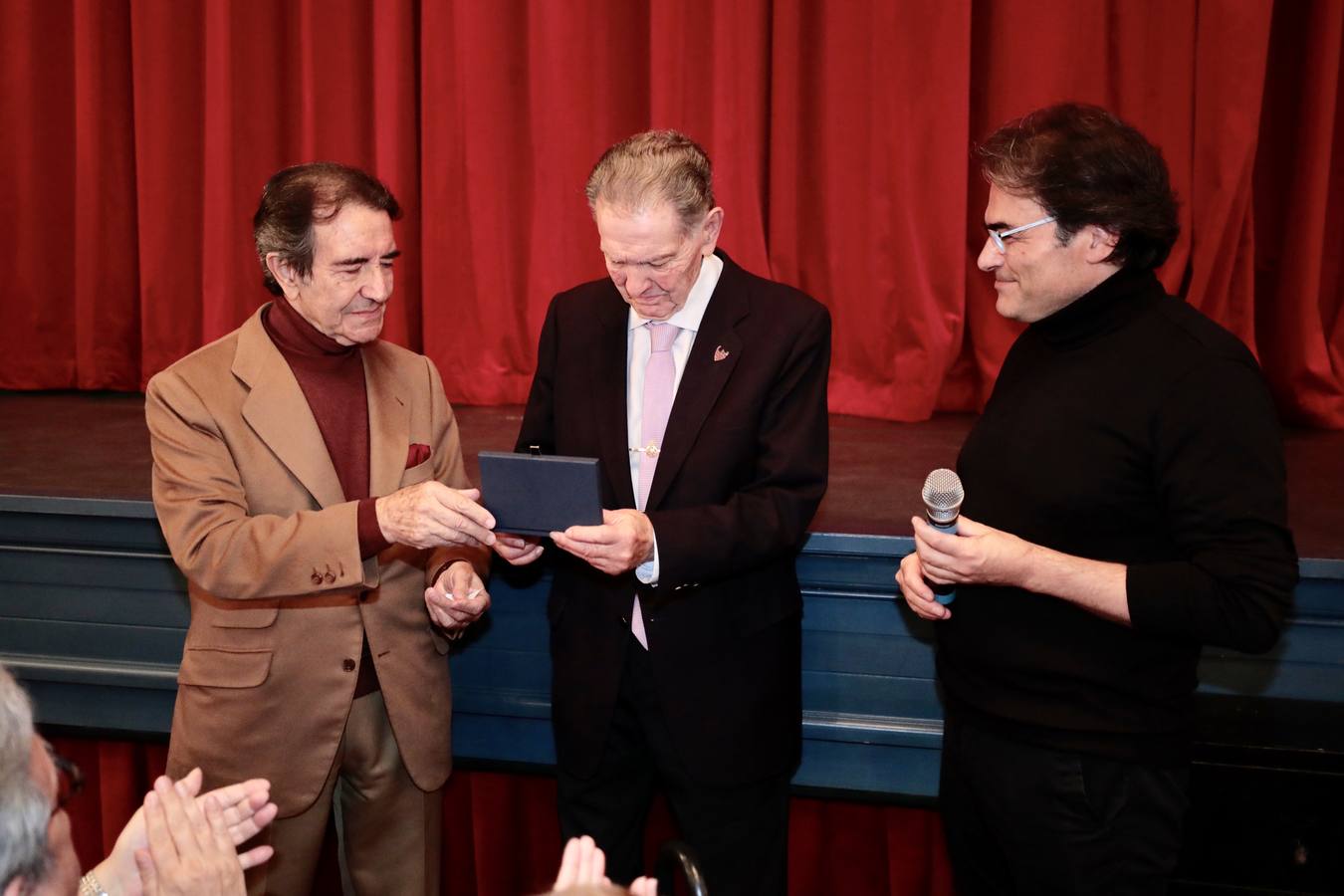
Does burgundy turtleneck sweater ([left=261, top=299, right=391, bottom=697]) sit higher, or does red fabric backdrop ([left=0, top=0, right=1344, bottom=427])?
red fabric backdrop ([left=0, top=0, right=1344, bottom=427])

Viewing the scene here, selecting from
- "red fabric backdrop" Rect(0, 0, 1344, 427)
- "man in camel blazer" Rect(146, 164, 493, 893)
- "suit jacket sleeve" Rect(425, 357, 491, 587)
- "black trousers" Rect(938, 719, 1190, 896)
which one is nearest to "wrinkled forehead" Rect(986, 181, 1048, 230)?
"black trousers" Rect(938, 719, 1190, 896)

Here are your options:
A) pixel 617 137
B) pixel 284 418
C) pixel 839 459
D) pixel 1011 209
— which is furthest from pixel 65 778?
pixel 617 137

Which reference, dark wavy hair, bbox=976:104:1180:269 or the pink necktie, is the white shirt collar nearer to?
the pink necktie

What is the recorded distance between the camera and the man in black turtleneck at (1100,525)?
1.66m

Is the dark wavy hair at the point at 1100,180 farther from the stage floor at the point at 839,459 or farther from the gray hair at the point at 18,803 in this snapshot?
the gray hair at the point at 18,803

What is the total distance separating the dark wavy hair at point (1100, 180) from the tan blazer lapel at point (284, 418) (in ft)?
4.04

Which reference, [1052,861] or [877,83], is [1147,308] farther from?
[877,83]

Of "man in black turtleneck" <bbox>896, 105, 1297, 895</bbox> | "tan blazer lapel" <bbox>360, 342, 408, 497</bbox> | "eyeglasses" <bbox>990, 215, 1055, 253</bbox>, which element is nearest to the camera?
"man in black turtleneck" <bbox>896, 105, 1297, 895</bbox>

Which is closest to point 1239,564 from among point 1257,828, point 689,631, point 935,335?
point 689,631

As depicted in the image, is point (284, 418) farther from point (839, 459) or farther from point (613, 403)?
Answer: point (839, 459)

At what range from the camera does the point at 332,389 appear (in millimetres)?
2232

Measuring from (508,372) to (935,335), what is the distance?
5.02ft

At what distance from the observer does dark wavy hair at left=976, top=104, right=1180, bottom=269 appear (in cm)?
173

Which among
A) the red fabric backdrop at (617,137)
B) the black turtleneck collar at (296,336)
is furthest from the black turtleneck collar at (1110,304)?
the red fabric backdrop at (617,137)
